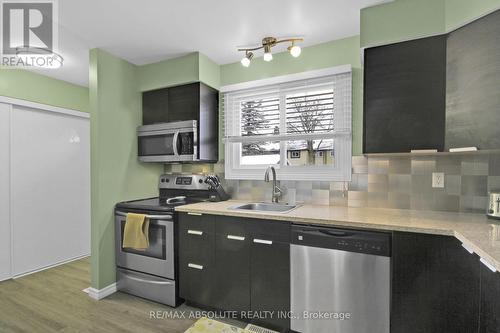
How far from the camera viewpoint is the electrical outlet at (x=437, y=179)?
192cm

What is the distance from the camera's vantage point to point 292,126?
2547 millimetres

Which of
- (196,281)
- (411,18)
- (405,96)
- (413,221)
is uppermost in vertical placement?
(411,18)

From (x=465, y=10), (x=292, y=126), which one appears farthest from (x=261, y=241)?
(x=465, y=10)

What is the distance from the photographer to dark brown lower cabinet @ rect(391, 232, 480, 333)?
134cm

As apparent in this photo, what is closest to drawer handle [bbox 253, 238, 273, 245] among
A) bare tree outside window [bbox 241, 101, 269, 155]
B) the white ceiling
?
bare tree outside window [bbox 241, 101, 269, 155]

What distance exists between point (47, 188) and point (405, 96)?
4120mm

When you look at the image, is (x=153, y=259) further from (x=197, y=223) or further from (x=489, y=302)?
(x=489, y=302)

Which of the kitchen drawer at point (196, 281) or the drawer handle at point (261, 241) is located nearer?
the drawer handle at point (261, 241)

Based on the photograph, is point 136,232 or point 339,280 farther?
point 136,232

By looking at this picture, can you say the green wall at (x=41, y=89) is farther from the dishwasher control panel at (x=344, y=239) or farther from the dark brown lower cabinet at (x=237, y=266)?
the dishwasher control panel at (x=344, y=239)

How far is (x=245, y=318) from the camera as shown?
2029 mm

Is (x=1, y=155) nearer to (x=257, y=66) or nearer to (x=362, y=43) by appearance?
(x=257, y=66)

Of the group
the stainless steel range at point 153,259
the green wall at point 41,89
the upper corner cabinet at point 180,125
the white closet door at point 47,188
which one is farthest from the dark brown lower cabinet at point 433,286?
the green wall at point 41,89

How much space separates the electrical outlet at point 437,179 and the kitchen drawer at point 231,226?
156cm
